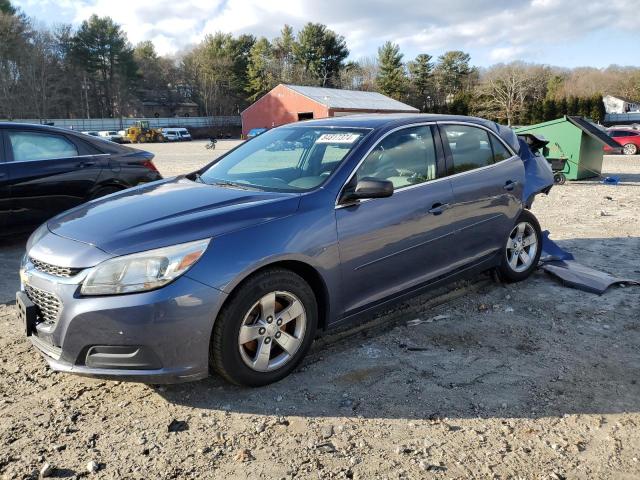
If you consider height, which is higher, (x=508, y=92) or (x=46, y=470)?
(x=508, y=92)

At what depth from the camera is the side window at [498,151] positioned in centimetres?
500

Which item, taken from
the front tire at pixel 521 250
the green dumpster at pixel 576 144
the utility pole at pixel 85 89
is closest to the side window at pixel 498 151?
the front tire at pixel 521 250

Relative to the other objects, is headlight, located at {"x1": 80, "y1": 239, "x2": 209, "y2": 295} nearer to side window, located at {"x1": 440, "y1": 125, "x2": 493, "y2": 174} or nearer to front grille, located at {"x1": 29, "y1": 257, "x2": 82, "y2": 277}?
front grille, located at {"x1": 29, "y1": 257, "x2": 82, "y2": 277}

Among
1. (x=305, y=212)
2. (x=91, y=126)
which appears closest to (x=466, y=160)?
(x=305, y=212)

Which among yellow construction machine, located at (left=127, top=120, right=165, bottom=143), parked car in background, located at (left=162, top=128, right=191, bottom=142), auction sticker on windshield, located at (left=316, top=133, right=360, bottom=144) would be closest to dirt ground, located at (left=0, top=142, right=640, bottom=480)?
auction sticker on windshield, located at (left=316, top=133, right=360, bottom=144)

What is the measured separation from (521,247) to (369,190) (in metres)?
2.60

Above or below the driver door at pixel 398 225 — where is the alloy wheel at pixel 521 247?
below

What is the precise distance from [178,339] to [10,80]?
3144 inches

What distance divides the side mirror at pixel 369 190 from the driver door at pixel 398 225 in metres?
0.07

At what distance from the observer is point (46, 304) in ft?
9.86

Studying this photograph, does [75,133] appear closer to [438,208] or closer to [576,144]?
[438,208]

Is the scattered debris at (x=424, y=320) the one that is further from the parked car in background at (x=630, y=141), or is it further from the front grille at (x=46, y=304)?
the parked car in background at (x=630, y=141)

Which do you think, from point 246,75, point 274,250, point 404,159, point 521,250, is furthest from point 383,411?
point 246,75

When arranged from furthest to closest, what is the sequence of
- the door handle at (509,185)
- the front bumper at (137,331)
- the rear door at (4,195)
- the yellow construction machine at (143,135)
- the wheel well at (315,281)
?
the yellow construction machine at (143,135) < the rear door at (4,195) < the door handle at (509,185) < the wheel well at (315,281) < the front bumper at (137,331)
